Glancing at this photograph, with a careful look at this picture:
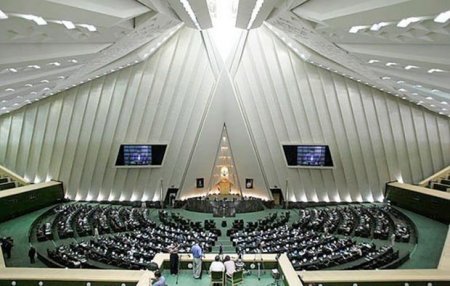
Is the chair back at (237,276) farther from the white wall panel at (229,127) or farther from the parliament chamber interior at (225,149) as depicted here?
the white wall panel at (229,127)

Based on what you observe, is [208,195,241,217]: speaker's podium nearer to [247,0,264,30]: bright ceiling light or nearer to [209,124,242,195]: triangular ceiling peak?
[209,124,242,195]: triangular ceiling peak

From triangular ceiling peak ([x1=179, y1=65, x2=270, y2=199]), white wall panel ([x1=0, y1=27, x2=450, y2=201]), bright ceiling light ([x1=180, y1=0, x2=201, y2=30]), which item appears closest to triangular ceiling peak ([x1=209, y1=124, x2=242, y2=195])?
triangular ceiling peak ([x1=179, y1=65, x2=270, y2=199])

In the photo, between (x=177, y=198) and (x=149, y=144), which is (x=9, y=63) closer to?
(x=149, y=144)

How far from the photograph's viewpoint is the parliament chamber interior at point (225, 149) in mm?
15180

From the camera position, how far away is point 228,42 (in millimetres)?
25672

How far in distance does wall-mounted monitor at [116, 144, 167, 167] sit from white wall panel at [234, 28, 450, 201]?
7.56 meters

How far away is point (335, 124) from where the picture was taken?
2745 centimetres

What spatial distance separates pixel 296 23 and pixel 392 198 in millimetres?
20070

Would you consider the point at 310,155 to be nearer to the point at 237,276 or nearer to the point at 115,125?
the point at 115,125

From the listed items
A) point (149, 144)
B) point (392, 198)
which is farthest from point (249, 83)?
point (392, 198)

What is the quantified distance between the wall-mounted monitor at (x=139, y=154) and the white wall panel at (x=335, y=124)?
24.8ft

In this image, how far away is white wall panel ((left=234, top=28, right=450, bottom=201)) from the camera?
2556 centimetres

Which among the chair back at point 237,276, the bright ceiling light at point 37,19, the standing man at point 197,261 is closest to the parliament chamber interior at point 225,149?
the standing man at point 197,261

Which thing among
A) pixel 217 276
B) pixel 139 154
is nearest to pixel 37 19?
pixel 217 276
